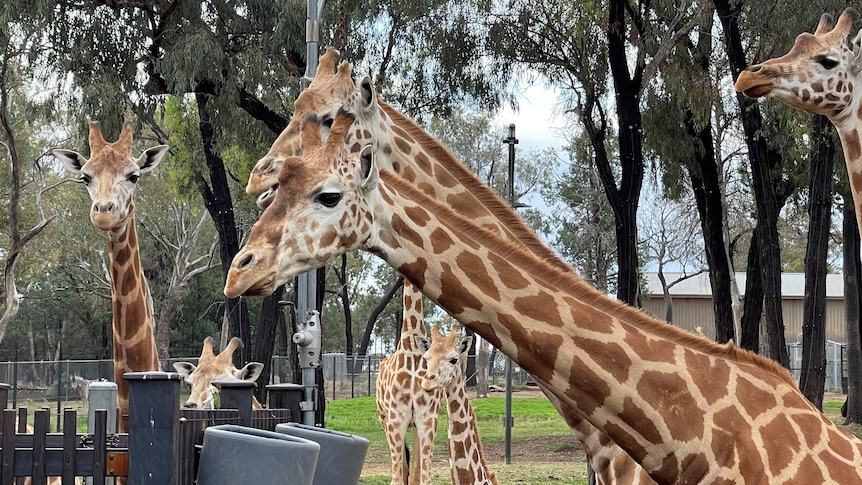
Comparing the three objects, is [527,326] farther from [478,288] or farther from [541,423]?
[541,423]

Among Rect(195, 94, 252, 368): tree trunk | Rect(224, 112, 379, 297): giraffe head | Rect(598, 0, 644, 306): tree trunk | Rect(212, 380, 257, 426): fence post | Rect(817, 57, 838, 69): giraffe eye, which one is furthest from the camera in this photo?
Rect(195, 94, 252, 368): tree trunk

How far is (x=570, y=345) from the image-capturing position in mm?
4062

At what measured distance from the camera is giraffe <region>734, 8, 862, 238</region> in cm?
711

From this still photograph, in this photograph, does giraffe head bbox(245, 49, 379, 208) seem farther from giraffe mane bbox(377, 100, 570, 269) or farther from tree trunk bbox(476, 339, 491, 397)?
tree trunk bbox(476, 339, 491, 397)

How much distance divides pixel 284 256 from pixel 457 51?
15.9m

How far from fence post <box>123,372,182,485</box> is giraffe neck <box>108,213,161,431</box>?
10.4 feet

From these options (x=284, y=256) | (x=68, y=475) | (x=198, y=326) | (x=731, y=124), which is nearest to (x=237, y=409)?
(x=68, y=475)

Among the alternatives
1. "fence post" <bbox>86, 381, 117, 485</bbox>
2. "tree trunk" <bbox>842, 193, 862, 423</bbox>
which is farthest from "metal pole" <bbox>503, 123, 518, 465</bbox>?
"fence post" <bbox>86, 381, 117, 485</bbox>

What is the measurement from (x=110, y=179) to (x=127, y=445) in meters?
3.71

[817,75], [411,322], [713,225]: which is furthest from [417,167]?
[713,225]

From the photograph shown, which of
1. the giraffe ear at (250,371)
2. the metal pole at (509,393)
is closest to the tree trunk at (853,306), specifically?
the metal pole at (509,393)

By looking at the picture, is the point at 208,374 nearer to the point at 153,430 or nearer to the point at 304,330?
the point at 304,330

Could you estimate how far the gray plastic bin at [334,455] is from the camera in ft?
22.2

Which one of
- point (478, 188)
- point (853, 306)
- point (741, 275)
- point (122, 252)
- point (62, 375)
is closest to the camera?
point (478, 188)
